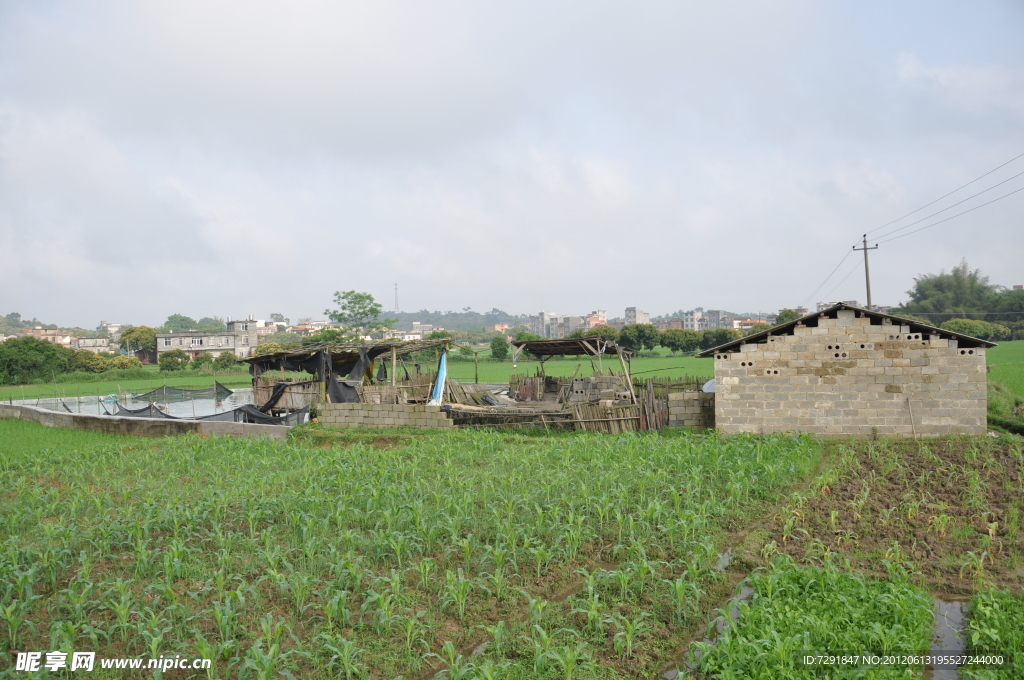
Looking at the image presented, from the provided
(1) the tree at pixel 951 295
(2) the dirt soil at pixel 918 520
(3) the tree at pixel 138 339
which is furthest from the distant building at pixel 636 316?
(2) the dirt soil at pixel 918 520

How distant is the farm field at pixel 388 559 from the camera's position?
5109mm

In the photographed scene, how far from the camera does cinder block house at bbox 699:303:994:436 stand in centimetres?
1339

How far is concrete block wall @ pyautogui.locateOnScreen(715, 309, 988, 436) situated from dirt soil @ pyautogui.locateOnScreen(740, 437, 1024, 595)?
2.02 m

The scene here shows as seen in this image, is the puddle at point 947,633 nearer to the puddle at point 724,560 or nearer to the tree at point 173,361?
the puddle at point 724,560

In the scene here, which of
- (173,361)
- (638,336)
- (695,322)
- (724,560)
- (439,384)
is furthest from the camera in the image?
(695,322)

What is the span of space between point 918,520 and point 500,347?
5113 cm

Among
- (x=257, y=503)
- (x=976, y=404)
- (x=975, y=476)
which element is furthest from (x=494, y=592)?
(x=976, y=404)

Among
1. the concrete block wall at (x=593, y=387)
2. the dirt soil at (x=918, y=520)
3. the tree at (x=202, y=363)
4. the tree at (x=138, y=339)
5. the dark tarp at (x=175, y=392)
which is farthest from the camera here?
the tree at (x=138, y=339)

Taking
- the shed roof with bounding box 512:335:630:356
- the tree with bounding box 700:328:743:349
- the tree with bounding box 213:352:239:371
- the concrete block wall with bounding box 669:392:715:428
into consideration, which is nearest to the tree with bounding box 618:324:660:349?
the tree with bounding box 700:328:743:349

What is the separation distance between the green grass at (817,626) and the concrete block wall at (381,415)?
1118 cm

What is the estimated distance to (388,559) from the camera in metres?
6.81

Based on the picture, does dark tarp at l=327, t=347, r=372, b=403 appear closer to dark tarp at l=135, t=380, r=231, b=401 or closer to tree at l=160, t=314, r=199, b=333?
dark tarp at l=135, t=380, r=231, b=401

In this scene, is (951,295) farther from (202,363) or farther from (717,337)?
(202,363)

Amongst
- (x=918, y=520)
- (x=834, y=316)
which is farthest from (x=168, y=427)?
(x=834, y=316)
